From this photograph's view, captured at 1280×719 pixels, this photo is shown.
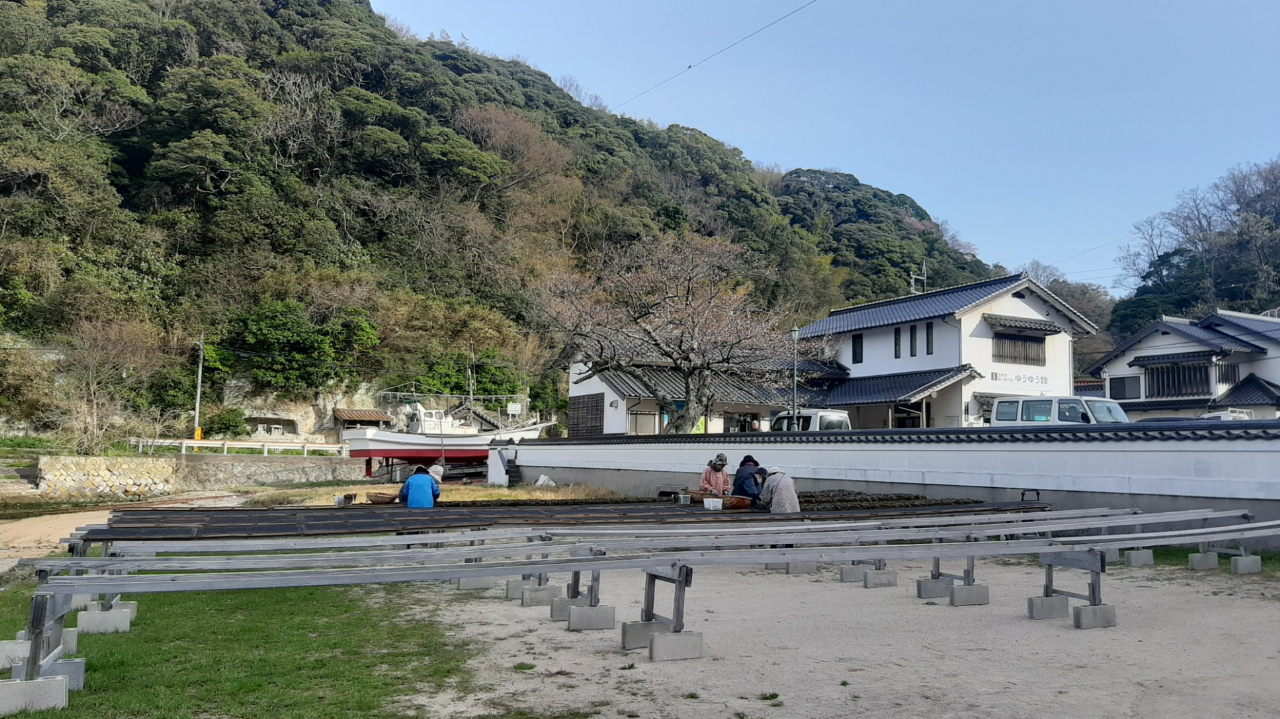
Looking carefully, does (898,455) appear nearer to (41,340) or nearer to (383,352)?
(383,352)

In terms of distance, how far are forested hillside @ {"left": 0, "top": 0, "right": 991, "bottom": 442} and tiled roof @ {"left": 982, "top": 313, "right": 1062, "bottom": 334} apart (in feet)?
66.1

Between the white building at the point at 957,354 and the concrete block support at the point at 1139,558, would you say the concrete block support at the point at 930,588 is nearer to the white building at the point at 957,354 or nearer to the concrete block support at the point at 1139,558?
the concrete block support at the point at 1139,558

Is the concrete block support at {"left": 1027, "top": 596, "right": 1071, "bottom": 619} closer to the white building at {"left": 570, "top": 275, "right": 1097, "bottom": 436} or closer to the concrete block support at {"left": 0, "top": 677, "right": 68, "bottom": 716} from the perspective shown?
the concrete block support at {"left": 0, "top": 677, "right": 68, "bottom": 716}

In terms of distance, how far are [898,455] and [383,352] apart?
1425 inches

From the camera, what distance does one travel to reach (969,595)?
7.75m

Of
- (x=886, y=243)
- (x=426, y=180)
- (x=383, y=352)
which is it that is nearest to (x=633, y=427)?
→ (x=383, y=352)

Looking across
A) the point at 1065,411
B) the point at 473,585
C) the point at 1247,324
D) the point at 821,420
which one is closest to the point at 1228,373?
the point at 1247,324

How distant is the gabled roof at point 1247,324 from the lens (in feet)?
112

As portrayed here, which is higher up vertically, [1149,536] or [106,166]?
[106,166]

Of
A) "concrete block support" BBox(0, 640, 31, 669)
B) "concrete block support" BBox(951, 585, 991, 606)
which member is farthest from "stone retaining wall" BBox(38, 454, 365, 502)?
"concrete block support" BBox(951, 585, 991, 606)

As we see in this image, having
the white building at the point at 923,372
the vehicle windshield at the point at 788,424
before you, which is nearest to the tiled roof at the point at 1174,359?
the white building at the point at 923,372

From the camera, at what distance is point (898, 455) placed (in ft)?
52.0

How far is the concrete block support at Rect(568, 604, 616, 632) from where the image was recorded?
6832mm

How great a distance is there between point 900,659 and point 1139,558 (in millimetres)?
5594
